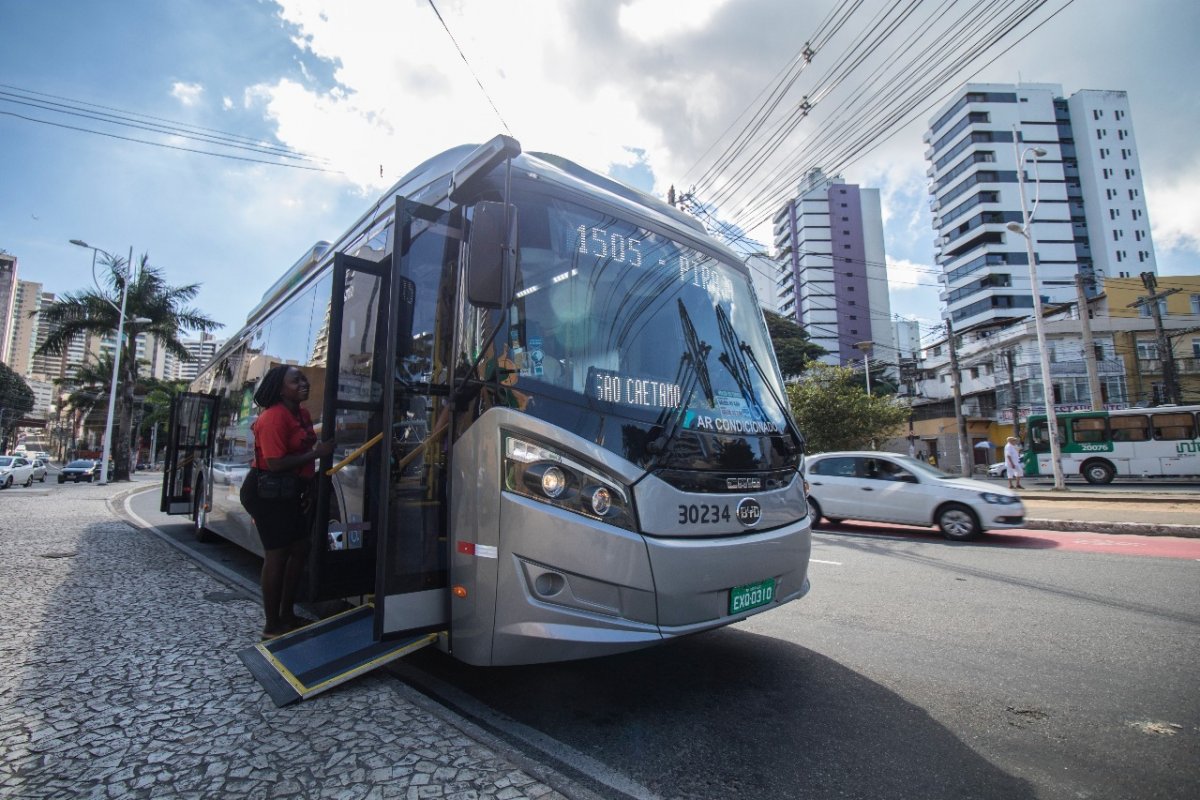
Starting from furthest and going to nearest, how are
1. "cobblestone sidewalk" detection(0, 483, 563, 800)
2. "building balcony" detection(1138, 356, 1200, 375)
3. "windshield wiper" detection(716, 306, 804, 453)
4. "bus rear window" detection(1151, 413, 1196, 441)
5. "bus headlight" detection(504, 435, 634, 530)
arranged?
"building balcony" detection(1138, 356, 1200, 375) < "bus rear window" detection(1151, 413, 1196, 441) < "windshield wiper" detection(716, 306, 804, 453) < "bus headlight" detection(504, 435, 634, 530) < "cobblestone sidewalk" detection(0, 483, 563, 800)

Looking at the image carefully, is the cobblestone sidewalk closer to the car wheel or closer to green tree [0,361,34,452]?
the car wheel

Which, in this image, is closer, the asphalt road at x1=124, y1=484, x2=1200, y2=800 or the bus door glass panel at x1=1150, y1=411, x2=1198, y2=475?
the asphalt road at x1=124, y1=484, x2=1200, y2=800

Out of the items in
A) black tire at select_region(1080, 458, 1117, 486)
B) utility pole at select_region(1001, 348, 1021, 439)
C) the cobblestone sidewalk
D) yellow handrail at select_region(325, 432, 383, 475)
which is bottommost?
the cobblestone sidewalk

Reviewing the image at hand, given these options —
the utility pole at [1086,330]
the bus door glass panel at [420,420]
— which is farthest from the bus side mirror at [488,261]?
the utility pole at [1086,330]

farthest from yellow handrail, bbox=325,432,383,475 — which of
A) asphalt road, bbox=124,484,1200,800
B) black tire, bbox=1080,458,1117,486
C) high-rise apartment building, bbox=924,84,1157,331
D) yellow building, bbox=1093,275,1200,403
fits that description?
high-rise apartment building, bbox=924,84,1157,331

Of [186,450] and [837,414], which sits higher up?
[837,414]

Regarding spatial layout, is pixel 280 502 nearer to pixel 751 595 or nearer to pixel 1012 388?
pixel 751 595

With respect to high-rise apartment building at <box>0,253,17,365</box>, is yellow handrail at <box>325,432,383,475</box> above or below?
below

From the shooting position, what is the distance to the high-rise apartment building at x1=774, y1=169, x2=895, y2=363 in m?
86.1

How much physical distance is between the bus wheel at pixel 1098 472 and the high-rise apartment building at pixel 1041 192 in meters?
48.4

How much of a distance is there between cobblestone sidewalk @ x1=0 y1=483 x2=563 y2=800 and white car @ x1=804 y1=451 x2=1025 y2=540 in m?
7.32

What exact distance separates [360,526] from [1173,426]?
96.8 ft

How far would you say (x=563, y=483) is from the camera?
8.47 feet

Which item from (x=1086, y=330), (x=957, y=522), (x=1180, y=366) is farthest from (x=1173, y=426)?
(x=1180, y=366)
